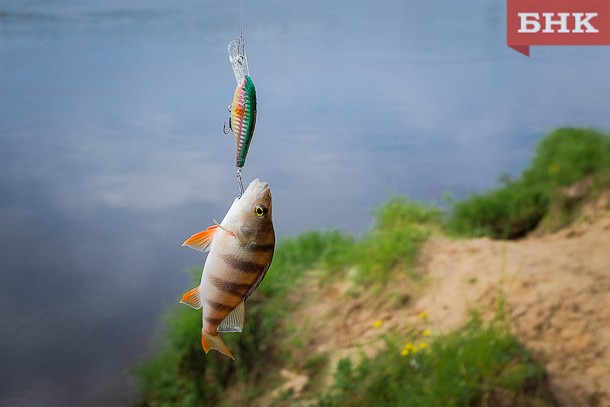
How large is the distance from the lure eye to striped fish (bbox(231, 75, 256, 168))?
10 centimetres

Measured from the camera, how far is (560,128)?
8609 mm

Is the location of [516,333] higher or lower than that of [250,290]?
lower

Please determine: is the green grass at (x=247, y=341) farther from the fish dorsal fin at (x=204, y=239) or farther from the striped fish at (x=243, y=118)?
the striped fish at (x=243, y=118)

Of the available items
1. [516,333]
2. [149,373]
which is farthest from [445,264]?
[149,373]

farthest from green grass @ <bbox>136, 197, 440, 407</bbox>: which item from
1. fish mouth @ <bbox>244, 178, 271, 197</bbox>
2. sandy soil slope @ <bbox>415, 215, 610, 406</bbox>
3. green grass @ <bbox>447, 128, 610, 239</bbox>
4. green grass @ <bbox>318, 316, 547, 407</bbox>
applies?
fish mouth @ <bbox>244, 178, 271, 197</bbox>

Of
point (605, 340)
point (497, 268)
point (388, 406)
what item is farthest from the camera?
point (497, 268)

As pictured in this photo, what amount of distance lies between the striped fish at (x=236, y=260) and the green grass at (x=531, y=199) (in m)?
6.04

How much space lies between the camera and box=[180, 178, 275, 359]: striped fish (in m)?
1.56

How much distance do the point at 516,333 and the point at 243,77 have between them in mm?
3728

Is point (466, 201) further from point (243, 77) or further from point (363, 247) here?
point (243, 77)

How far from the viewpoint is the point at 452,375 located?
4.39 m

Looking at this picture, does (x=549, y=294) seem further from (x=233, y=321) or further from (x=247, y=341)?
(x=233, y=321)

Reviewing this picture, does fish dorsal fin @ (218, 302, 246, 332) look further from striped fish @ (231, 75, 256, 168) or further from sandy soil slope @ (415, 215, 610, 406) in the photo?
sandy soil slope @ (415, 215, 610, 406)

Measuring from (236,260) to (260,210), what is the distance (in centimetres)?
12
